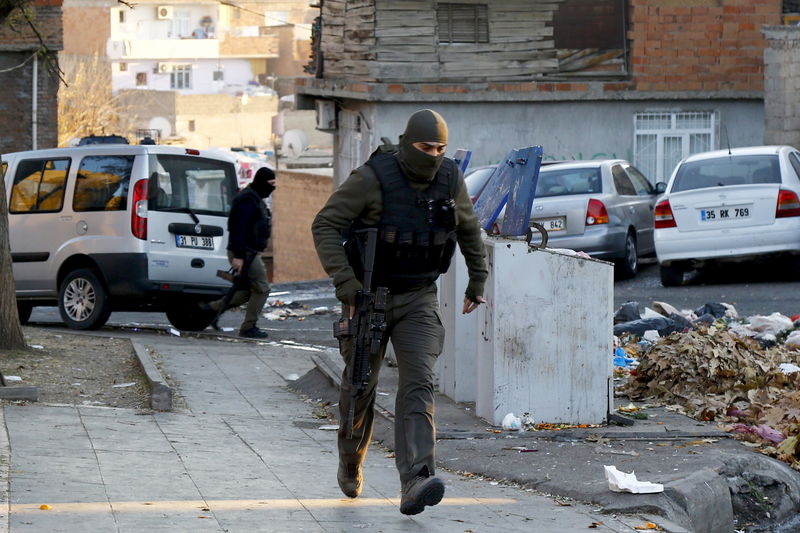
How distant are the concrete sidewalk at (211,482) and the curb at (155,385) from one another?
0.10 metres

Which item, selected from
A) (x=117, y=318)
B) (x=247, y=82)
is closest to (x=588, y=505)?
(x=117, y=318)

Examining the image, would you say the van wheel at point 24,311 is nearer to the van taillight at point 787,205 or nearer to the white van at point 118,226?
the white van at point 118,226

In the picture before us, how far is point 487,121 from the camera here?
2514 centimetres

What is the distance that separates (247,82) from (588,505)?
93269 millimetres

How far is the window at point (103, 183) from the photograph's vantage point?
14.0 m

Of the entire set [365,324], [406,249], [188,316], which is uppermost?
[406,249]

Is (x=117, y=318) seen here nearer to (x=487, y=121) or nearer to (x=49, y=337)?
(x=49, y=337)

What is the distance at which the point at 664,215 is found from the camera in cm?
1695

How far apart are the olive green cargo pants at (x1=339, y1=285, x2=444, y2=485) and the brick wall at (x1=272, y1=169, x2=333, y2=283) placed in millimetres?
28850

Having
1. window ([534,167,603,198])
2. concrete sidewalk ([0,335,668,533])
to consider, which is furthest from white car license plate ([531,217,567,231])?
concrete sidewalk ([0,335,668,533])

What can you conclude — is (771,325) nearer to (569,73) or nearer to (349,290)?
(349,290)

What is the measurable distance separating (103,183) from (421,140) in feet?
28.9

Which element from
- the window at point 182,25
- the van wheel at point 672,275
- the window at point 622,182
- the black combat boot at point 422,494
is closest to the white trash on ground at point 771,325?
the van wheel at point 672,275

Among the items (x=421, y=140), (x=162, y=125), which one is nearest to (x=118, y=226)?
(x=421, y=140)
